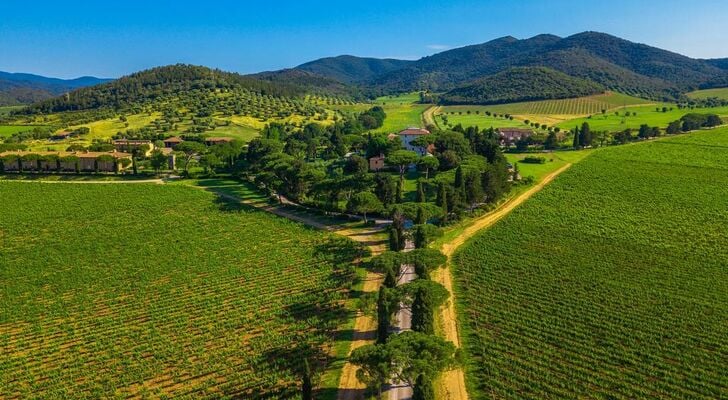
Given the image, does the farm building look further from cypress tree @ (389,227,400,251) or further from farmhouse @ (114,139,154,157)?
farmhouse @ (114,139,154,157)

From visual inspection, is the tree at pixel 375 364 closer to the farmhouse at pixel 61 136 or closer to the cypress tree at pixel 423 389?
the cypress tree at pixel 423 389

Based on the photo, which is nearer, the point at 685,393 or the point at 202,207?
the point at 685,393

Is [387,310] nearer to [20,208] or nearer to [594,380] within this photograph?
[594,380]

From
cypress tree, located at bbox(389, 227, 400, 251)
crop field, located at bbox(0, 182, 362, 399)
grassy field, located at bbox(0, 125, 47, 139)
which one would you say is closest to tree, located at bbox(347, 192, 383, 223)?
crop field, located at bbox(0, 182, 362, 399)

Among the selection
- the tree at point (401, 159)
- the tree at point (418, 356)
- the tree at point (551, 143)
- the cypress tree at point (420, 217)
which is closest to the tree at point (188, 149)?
the tree at point (401, 159)

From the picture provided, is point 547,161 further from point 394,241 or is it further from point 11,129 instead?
point 11,129

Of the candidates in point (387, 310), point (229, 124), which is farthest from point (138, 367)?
point (229, 124)
